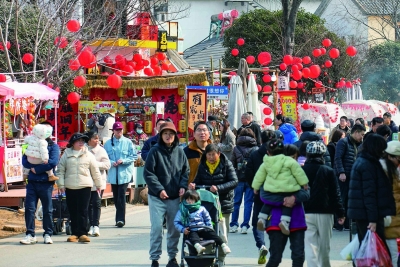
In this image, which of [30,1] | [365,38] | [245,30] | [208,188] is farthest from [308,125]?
[365,38]

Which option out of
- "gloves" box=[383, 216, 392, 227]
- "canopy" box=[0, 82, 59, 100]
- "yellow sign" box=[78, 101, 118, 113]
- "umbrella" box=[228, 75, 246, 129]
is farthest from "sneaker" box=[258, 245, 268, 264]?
"yellow sign" box=[78, 101, 118, 113]

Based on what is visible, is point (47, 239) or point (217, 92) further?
point (217, 92)

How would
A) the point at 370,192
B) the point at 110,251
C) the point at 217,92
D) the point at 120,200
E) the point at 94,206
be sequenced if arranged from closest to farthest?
the point at 370,192, the point at 110,251, the point at 94,206, the point at 120,200, the point at 217,92

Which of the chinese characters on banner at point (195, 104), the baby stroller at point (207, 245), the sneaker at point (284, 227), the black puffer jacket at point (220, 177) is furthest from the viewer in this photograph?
the chinese characters on banner at point (195, 104)

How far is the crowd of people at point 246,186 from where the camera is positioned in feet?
26.0

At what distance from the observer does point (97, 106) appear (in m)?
24.6

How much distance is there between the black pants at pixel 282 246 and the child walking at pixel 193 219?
3.53ft

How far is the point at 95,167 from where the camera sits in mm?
12031

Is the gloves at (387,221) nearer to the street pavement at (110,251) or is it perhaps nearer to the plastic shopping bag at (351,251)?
the plastic shopping bag at (351,251)

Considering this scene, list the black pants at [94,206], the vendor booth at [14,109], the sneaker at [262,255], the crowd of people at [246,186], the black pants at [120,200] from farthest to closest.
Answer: the vendor booth at [14,109] → the black pants at [120,200] → the black pants at [94,206] → the sneaker at [262,255] → the crowd of people at [246,186]

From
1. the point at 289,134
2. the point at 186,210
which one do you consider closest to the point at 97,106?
the point at 289,134

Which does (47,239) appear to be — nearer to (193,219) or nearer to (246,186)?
(246,186)

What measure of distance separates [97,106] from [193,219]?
15.9m

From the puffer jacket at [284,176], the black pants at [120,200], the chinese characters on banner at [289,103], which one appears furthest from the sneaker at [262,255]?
the chinese characters on banner at [289,103]
